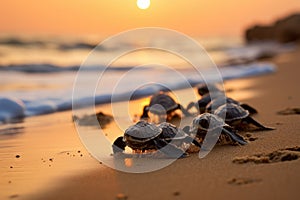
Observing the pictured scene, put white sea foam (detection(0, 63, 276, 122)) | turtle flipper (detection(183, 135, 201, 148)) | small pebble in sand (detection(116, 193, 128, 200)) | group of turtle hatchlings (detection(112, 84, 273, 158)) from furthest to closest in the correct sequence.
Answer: white sea foam (detection(0, 63, 276, 122)) < turtle flipper (detection(183, 135, 201, 148)) < group of turtle hatchlings (detection(112, 84, 273, 158)) < small pebble in sand (detection(116, 193, 128, 200))

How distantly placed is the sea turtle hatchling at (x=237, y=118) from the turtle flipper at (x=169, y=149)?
1.30 metres

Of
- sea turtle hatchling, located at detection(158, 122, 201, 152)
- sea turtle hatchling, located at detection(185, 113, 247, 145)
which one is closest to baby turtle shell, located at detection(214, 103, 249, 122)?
sea turtle hatchling, located at detection(185, 113, 247, 145)

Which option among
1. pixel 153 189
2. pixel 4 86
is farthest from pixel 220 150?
pixel 4 86

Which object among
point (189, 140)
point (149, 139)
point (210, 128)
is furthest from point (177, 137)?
point (210, 128)

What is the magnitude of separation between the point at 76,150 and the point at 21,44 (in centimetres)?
2569

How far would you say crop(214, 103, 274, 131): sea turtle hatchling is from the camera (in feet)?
19.5

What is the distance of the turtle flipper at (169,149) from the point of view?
4773 mm

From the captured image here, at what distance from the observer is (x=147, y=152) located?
4973mm

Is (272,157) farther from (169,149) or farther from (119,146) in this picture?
(119,146)

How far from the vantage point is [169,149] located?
487 centimetres

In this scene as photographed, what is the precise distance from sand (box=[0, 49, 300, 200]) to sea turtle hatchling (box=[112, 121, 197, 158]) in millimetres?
286

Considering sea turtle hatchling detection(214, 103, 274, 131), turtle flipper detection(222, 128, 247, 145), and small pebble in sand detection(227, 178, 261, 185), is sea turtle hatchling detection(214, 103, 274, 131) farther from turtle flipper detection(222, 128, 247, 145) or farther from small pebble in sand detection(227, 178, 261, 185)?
small pebble in sand detection(227, 178, 261, 185)

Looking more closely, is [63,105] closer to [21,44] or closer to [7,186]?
[7,186]

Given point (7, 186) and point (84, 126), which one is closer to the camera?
Result: point (7, 186)
